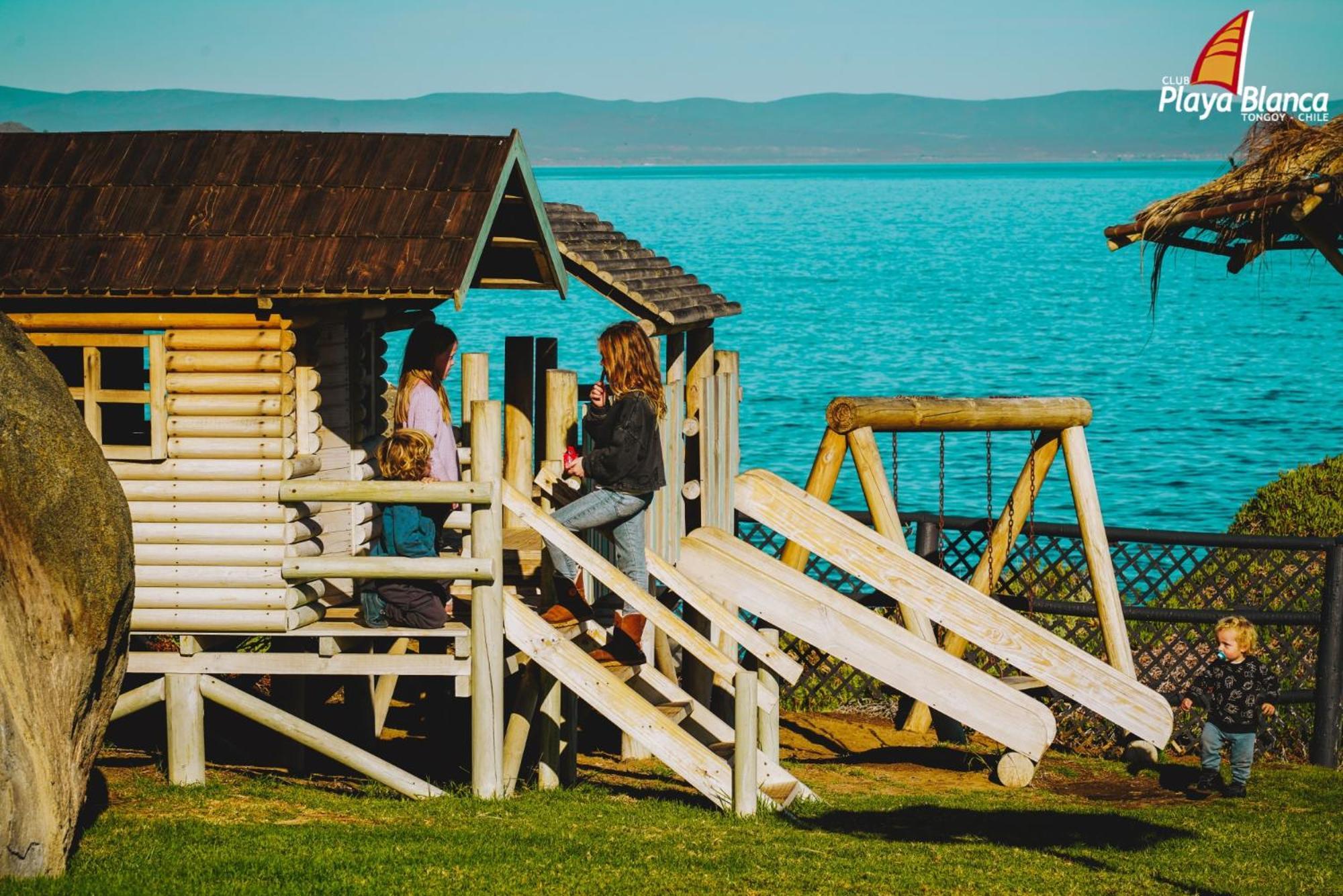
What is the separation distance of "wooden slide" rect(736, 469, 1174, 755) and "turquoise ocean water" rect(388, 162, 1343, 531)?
3077 mm

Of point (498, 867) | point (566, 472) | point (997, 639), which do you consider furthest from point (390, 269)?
point (997, 639)

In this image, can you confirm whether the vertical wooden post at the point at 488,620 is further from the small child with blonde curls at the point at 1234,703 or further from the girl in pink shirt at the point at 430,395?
the small child with blonde curls at the point at 1234,703

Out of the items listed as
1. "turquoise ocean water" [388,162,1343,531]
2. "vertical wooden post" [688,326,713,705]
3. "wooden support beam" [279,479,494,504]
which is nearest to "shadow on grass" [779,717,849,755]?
"vertical wooden post" [688,326,713,705]

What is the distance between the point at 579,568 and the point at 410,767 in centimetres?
228

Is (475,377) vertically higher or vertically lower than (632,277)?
lower

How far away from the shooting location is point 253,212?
10094mm

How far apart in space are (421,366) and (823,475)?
3.28 meters

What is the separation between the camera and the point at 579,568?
1110 centimetres

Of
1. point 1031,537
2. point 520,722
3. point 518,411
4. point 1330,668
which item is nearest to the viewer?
point 520,722

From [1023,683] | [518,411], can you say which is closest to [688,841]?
[518,411]

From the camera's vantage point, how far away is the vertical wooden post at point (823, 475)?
1234 cm

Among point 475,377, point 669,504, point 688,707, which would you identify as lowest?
point 688,707

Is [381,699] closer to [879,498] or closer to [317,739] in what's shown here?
[317,739]

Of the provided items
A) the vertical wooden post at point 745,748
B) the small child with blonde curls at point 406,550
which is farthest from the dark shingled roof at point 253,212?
the vertical wooden post at point 745,748
